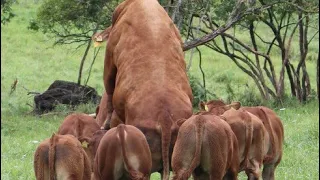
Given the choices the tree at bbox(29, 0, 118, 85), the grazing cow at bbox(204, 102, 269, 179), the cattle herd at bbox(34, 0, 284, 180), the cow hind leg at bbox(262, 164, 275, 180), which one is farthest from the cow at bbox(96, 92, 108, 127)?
the tree at bbox(29, 0, 118, 85)

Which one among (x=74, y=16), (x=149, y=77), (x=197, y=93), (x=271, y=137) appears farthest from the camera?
(x=74, y=16)

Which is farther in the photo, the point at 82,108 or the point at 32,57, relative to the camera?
the point at 32,57

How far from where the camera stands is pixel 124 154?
20.3 ft

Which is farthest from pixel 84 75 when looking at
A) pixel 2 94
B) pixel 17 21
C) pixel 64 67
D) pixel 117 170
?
pixel 117 170

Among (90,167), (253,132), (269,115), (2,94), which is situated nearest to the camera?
(90,167)

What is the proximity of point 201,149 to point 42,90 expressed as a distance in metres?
15.4

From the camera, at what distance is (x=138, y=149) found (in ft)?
20.3

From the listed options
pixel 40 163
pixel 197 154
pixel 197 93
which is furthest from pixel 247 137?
pixel 197 93

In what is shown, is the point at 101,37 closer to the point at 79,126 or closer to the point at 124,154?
the point at 79,126

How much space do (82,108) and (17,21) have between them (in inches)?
441

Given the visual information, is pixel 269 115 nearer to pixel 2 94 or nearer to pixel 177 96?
pixel 177 96

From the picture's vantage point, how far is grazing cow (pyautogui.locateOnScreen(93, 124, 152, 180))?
6180mm

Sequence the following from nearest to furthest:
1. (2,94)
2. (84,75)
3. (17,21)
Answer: (2,94) < (84,75) < (17,21)

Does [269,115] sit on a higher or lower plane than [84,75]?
higher
